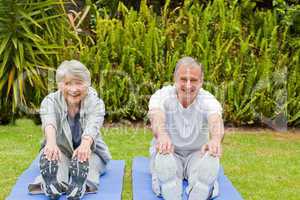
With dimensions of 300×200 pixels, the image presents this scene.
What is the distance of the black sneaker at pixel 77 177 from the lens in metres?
4.67

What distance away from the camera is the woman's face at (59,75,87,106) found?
15.9ft

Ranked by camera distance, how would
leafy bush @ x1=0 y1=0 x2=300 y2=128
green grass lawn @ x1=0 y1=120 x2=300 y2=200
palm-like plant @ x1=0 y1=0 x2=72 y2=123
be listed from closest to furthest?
green grass lawn @ x1=0 y1=120 x2=300 y2=200 → palm-like plant @ x1=0 y1=0 x2=72 y2=123 → leafy bush @ x1=0 y1=0 x2=300 y2=128

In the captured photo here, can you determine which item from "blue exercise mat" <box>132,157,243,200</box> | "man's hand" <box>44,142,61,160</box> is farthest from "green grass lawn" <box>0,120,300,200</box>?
"man's hand" <box>44,142,61,160</box>

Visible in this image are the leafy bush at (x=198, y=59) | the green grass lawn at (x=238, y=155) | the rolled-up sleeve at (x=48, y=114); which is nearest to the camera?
the rolled-up sleeve at (x=48, y=114)

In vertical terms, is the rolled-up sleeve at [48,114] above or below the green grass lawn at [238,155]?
above

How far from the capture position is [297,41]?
8.83m

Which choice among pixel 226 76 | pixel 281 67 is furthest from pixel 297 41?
pixel 226 76

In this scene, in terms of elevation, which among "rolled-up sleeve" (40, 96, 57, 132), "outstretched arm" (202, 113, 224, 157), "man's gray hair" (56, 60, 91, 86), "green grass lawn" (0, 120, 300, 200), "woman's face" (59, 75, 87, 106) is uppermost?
"man's gray hair" (56, 60, 91, 86)

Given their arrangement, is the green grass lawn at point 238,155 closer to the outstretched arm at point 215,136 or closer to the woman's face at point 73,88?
the outstretched arm at point 215,136

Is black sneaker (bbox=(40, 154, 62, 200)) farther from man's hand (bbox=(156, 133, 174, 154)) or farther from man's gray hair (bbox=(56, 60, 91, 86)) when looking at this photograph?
man's hand (bbox=(156, 133, 174, 154))

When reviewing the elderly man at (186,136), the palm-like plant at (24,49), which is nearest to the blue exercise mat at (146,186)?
the elderly man at (186,136)

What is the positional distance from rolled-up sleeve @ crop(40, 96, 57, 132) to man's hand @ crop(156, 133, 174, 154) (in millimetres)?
869

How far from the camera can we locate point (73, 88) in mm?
4875

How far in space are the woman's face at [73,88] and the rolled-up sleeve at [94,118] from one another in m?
0.15
